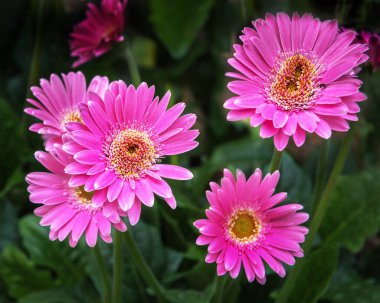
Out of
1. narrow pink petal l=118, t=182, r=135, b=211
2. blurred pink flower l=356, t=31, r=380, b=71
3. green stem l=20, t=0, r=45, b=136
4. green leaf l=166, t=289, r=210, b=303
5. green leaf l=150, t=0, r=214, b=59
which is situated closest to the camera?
narrow pink petal l=118, t=182, r=135, b=211

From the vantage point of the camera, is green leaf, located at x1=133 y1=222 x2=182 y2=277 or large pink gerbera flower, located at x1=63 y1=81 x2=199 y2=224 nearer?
large pink gerbera flower, located at x1=63 y1=81 x2=199 y2=224

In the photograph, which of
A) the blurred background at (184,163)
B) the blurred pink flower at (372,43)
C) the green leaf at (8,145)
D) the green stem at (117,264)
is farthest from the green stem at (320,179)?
the green leaf at (8,145)

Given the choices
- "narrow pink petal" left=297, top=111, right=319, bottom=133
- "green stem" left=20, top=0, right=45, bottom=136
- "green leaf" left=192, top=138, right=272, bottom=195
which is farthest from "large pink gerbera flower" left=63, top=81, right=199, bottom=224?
"green stem" left=20, top=0, right=45, bottom=136

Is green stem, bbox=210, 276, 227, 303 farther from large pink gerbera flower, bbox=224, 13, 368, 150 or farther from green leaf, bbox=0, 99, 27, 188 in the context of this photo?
green leaf, bbox=0, 99, 27, 188

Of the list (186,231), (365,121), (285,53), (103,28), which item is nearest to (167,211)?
(186,231)

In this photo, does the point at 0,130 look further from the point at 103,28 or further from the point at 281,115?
the point at 281,115

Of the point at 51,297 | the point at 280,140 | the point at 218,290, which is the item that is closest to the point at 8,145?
the point at 51,297
